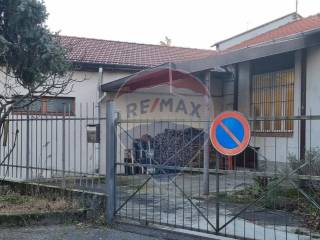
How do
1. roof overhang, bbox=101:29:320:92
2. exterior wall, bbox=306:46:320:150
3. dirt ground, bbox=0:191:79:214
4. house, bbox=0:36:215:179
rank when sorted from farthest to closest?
house, bbox=0:36:215:179 < exterior wall, bbox=306:46:320:150 < roof overhang, bbox=101:29:320:92 < dirt ground, bbox=0:191:79:214

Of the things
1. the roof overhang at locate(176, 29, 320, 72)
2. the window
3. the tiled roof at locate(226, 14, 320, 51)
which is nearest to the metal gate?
the roof overhang at locate(176, 29, 320, 72)

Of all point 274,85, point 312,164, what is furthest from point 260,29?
point 312,164

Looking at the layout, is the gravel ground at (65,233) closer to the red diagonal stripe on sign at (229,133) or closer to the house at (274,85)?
the red diagonal stripe on sign at (229,133)

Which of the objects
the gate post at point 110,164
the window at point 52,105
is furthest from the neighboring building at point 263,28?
the gate post at point 110,164

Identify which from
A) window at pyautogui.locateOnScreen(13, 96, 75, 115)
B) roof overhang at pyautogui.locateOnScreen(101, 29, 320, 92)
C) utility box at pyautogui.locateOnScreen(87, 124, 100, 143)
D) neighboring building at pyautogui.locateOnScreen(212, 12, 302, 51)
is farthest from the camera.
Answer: neighboring building at pyautogui.locateOnScreen(212, 12, 302, 51)

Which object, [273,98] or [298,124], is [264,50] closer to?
[298,124]

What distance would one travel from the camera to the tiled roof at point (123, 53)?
14.5m

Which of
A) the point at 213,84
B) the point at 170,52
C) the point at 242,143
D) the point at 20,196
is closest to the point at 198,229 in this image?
the point at 242,143

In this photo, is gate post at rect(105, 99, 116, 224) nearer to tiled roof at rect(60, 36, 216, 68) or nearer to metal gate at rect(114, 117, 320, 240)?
metal gate at rect(114, 117, 320, 240)

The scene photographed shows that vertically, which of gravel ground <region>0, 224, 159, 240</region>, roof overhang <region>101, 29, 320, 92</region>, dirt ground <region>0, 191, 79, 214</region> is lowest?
Result: gravel ground <region>0, 224, 159, 240</region>

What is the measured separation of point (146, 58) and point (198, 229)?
34.3 feet

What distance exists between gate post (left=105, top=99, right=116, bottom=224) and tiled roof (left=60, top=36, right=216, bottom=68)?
22.0ft

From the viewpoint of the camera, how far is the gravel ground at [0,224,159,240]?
6336mm

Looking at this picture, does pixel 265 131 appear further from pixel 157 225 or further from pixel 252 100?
pixel 157 225
